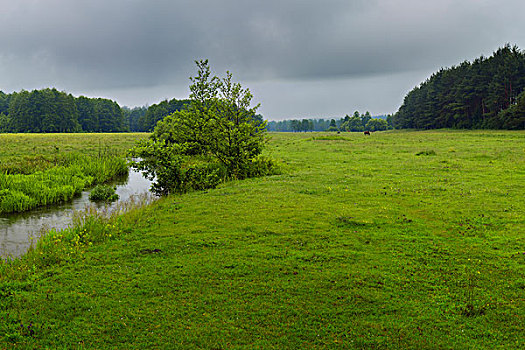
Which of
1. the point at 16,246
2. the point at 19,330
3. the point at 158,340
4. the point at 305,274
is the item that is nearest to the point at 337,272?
the point at 305,274

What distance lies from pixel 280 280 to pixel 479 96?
323 feet

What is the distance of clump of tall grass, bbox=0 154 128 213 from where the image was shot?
15.7 m

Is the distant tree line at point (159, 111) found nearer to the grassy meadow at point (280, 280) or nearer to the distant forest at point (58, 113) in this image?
the distant forest at point (58, 113)

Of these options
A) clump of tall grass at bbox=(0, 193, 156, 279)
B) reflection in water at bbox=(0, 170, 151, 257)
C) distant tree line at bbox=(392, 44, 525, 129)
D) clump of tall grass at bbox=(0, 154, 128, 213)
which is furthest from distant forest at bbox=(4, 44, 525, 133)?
clump of tall grass at bbox=(0, 193, 156, 279)

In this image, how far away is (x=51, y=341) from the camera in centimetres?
541

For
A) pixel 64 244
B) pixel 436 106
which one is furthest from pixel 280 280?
pixel 436 106

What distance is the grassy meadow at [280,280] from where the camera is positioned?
5.53 meters

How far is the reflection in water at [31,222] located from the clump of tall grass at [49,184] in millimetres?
541

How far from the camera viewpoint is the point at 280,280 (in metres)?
7.23

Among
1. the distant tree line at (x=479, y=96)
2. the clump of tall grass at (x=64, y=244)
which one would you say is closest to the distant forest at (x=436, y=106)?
the distant tree line at (x=479, y=96)

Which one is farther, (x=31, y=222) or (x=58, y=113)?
(x=58, y=113)

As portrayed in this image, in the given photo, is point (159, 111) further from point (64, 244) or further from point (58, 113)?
point (64, 244)

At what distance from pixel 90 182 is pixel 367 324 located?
69.7 feet

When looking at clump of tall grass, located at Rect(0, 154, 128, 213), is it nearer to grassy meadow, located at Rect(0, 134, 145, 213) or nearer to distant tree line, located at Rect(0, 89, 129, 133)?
grassy meadow, located at Rect(0, 134, 145, 213)
